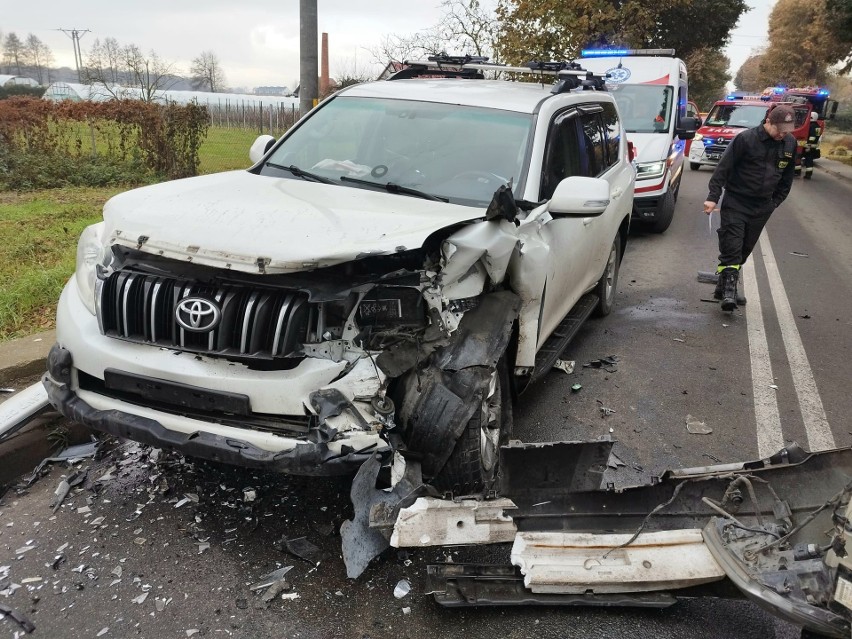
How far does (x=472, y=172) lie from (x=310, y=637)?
8.15 ft

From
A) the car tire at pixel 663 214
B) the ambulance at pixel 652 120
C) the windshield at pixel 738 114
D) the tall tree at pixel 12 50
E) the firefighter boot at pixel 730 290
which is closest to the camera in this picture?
the firefighter boot at pixel 730 290

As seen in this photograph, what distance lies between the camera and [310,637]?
2504 millimetres

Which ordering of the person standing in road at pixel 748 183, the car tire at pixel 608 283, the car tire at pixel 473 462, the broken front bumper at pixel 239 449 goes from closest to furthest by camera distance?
the broken front bumper at pixel 239 449, the car tire at pixel 473 462, the car tire at pixel 608 283, the person standing in road at pixel 748 183

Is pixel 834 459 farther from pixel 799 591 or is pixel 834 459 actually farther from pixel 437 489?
pixel 437 489

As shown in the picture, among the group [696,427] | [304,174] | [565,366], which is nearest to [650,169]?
[565,366]

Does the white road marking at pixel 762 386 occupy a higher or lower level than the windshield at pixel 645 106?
lower

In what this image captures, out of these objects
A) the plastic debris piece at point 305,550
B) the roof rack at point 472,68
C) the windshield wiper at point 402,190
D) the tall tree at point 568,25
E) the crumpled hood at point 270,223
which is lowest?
the plastic debris piece at point 305,550

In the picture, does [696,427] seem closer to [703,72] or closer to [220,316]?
[220,316]

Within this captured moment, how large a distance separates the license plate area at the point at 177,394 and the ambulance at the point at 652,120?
8060 mm

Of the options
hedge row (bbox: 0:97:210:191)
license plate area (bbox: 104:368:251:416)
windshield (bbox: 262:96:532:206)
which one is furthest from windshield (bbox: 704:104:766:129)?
license plate area (bbox: 104:368:251:416)

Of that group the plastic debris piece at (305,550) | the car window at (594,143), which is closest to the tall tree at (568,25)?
the car window at (594,143)

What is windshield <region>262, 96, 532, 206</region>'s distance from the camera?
12.4ft

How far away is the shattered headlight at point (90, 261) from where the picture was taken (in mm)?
3104

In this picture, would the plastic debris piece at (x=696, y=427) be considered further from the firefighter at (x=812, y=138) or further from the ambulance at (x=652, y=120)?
the firefighter at (x=812, y=138)
